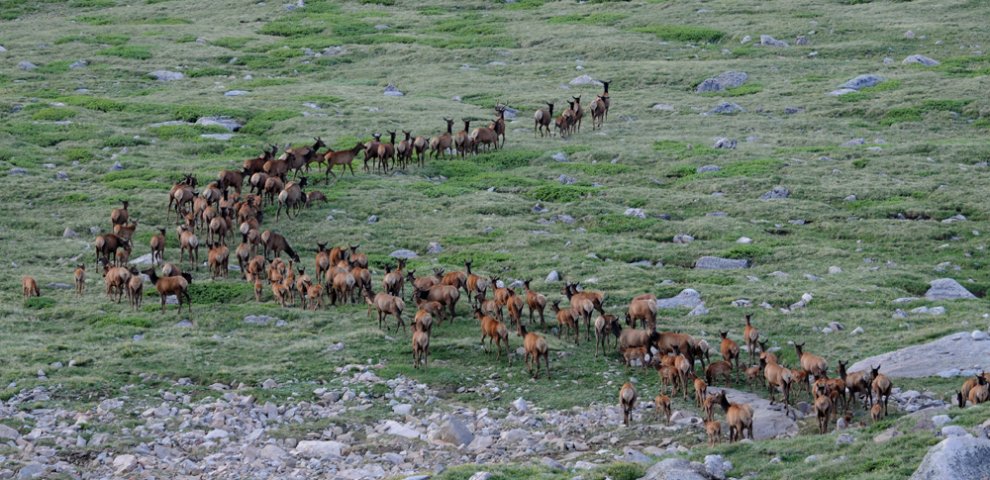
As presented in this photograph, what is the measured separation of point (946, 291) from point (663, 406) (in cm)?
901

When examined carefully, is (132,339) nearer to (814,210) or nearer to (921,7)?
(814,210)

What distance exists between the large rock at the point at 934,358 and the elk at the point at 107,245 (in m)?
16.5

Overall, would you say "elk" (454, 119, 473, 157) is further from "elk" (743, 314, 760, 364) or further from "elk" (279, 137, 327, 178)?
"elk" (743, 314, 760, 364)

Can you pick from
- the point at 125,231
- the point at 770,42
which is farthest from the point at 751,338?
the point at 770,42

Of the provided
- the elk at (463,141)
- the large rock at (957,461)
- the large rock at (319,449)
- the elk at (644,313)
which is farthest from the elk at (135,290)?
the large rock at (957,461)

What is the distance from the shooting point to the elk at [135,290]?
83.2ft

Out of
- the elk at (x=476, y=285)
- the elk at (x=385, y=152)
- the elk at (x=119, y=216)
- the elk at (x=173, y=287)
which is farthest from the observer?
the elk at (x=385, y=152)

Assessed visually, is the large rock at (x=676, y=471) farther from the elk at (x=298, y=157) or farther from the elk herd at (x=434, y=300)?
the elk at (x=298, y=157)

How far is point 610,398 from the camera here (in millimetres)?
20484

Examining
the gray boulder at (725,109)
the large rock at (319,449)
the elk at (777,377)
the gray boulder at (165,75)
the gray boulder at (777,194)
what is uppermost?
the gray boulder at (165,75)

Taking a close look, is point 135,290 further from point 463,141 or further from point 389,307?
point 463,141

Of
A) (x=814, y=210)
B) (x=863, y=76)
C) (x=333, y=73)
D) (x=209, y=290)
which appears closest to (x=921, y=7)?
(x=863, y=76)

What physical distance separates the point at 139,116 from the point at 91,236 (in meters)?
15.8

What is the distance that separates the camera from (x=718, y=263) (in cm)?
2855
